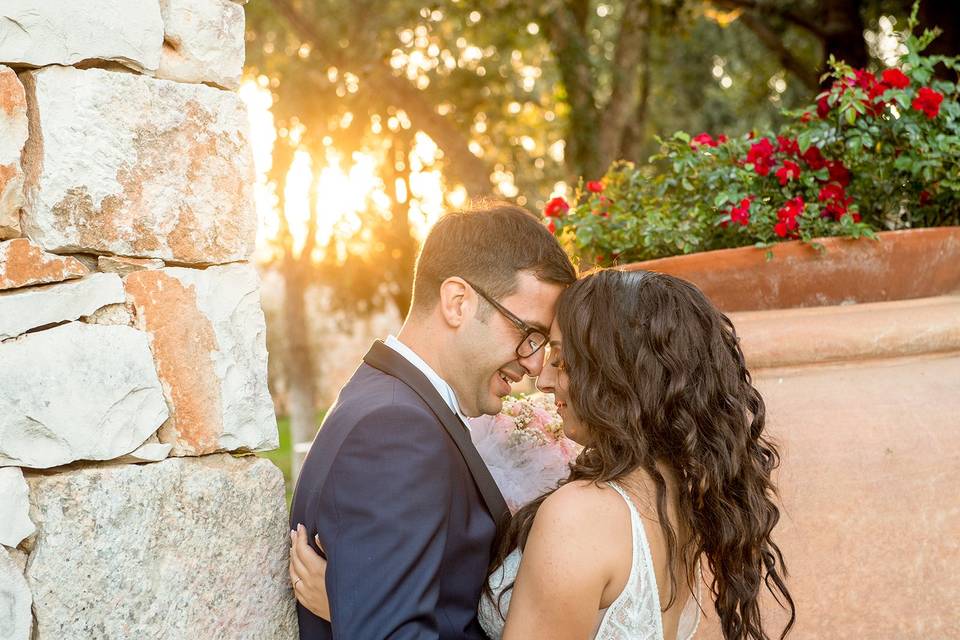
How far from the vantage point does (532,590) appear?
1814mm

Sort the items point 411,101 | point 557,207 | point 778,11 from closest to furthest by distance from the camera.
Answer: point 557,207
point 411,101
point 778,11

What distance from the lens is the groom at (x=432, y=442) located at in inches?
67.4

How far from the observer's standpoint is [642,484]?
199 centimetres

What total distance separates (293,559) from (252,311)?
1.60ft

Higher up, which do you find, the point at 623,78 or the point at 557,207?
the point at 623,78

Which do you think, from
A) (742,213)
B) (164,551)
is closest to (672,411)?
(742,213)

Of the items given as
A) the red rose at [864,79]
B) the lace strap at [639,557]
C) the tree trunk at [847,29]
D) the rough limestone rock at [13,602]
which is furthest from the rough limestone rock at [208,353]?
→ the tree trunk at [847,29]

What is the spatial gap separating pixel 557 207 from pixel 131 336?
1779 millimetres

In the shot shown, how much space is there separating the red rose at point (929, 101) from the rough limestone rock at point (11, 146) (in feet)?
7.49

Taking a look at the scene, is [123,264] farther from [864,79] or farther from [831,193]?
[864,79]

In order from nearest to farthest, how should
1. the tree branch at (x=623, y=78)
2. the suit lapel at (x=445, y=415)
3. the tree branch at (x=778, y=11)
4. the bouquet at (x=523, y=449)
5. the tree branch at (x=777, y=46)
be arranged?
1. the suit lapel at (x=445, y=415)
2. the bouquet at (x=523, y=449)
3. the tree branch at (x=623, y=78)
4. the tree branch at (x=778, y=11)
5. the tree branch at (x=777, y=46)

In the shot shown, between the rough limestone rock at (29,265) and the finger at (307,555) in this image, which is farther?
the finger at (307,555)

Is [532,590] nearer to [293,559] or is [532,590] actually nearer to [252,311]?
[293,559]

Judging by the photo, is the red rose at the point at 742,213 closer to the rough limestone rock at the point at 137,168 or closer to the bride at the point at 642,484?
the bride at the point at 642,484
